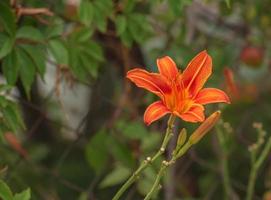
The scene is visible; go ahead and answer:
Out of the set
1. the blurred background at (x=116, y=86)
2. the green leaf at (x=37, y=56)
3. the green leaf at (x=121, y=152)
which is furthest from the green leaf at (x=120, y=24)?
the green leaf at (x=121, y=152)

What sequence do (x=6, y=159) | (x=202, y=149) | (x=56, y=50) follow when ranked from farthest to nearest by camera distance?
1. (x=202, y=149)
2. (x=6, y=159)
3. (x=56, y=50)

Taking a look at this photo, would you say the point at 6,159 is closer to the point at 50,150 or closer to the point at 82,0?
the point at 82,0

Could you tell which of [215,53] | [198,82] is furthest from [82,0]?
[215,53]

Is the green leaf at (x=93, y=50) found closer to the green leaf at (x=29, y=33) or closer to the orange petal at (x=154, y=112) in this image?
the green leaf at (x=29, y=33)

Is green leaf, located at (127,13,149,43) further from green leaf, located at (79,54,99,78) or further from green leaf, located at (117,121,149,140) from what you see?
green leaf, located at (117,121,149,140)

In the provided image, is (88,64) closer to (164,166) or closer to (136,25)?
(136,25)

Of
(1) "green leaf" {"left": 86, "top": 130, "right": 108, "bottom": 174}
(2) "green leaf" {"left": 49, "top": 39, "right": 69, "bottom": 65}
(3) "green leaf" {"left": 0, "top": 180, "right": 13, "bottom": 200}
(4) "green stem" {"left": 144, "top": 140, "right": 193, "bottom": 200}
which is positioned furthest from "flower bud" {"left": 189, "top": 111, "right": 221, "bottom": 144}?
(1) "green leaf" {"left": 86, "top": 130, "right": 108, "bottom": 174}

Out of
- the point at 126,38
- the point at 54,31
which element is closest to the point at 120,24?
the point at 126,38
